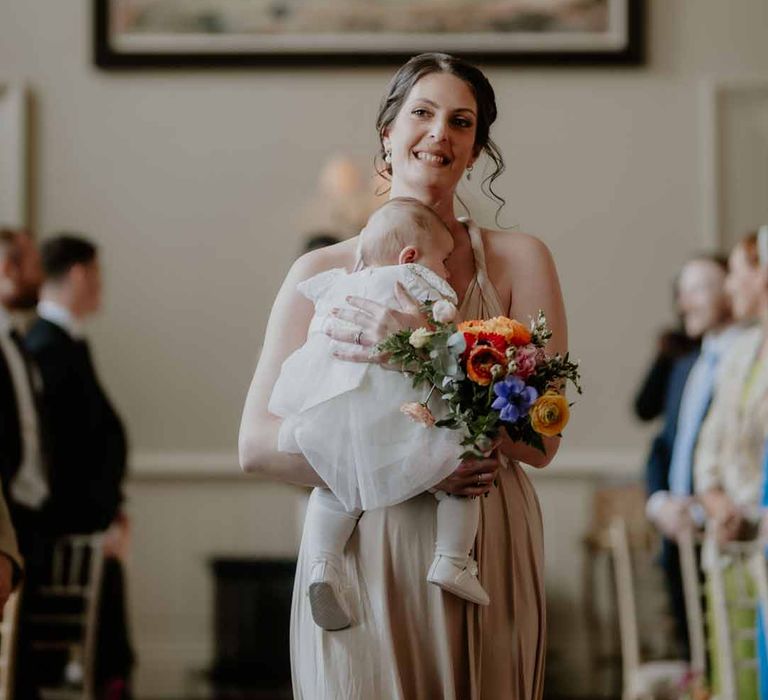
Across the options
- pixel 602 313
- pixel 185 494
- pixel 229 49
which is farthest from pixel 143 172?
pixel 602 313

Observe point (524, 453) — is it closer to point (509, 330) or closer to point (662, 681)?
point (509, 330)

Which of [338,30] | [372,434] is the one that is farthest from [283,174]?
[372,434]

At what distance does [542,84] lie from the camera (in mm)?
7371

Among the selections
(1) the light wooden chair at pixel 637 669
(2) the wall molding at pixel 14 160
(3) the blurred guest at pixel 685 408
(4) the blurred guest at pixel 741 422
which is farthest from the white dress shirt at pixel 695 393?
(2) the wall molding at pixel 14 160

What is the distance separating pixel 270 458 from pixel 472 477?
0.33m

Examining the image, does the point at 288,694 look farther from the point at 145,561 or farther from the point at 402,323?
the point at 402,323

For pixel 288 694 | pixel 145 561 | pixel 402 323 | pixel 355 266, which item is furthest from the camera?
pixel 145 561

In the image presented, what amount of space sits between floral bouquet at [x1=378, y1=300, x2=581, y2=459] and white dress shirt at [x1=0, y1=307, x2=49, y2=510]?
2.86 metres

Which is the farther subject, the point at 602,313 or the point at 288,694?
the point at 602,313

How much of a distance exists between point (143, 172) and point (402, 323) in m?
5.38

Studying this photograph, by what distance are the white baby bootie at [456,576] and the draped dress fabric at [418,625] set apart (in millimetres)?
33

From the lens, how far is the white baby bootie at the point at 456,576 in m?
2.20

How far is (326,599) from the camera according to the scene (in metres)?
2.22

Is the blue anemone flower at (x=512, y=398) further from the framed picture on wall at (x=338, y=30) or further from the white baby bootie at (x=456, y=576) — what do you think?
the framed picture on wall at (x=338, y=30)
